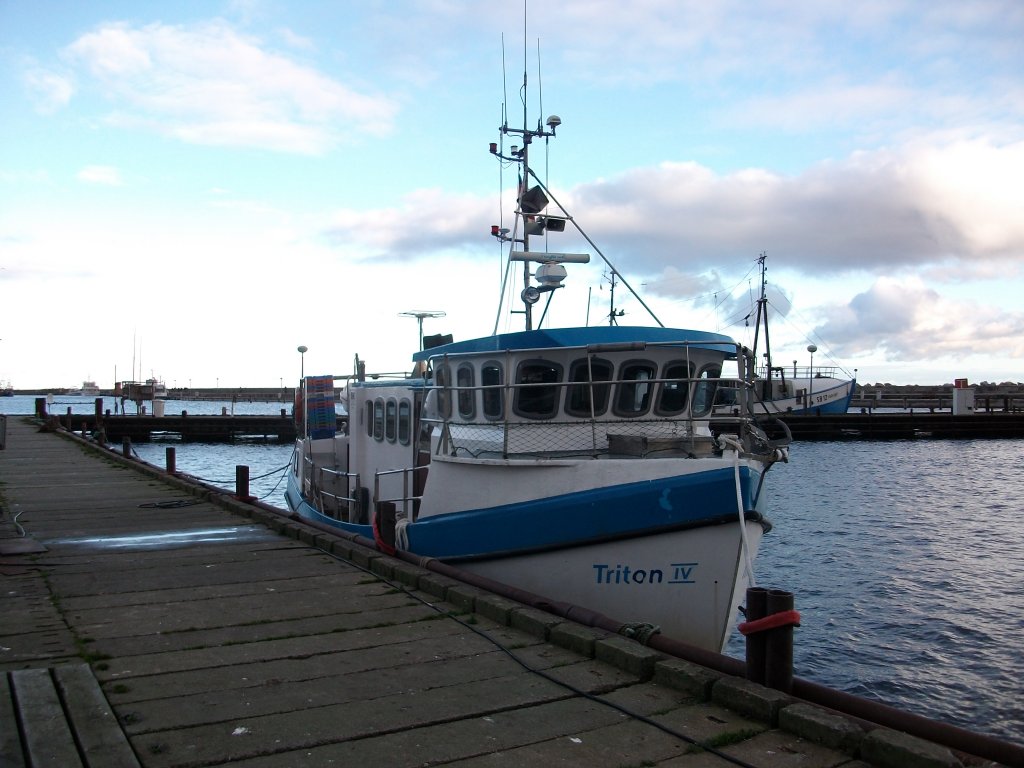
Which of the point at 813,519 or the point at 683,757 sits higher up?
the point at 683,757

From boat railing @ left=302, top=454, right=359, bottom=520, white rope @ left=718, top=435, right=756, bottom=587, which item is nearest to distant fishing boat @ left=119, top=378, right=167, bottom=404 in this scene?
boat railing @ left=302, top=454, right=359, bottom=520

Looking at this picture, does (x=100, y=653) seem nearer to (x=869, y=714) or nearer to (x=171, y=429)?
(x=869, y=714)

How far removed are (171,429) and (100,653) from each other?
1928 inches

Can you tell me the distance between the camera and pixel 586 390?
29.7 ft

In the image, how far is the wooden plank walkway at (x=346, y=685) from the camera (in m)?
4.00

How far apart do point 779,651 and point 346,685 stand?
97.8 inches

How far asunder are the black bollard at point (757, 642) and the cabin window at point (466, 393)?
5514mm

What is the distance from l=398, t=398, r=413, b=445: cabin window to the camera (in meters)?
12.2

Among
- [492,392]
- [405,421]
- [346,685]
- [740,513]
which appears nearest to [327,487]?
[405,421]

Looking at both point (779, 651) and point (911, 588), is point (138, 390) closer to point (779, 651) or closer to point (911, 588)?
point (911, 588)

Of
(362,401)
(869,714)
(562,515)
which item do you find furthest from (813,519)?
(869,714)

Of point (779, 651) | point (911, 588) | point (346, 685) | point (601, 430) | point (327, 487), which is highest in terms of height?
point (601, 430)

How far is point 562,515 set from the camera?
8.07 metres

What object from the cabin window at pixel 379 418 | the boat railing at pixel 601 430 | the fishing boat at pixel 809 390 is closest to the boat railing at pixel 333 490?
the cabin window at pixel 379 418
